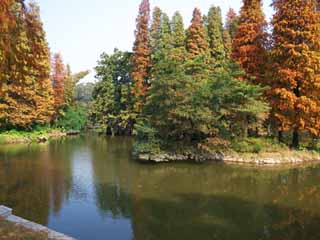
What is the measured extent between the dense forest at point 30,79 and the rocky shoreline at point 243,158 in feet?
21.5

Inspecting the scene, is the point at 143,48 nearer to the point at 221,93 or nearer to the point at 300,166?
the point at 221,93

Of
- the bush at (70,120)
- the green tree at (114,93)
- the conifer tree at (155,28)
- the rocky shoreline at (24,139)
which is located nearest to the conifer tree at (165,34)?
the conifer tree at (155,28)

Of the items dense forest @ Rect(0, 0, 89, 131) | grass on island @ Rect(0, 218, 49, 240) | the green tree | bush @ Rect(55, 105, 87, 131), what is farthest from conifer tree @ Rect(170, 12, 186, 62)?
grass on island @ Rect(0, 218, 49, 240)

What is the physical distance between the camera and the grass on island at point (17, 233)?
561 cm

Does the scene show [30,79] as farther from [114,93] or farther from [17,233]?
[17,233]

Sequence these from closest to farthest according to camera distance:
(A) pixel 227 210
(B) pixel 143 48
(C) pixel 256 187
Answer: (A) pixel 227 210 < (C) pixel 256 187 < (B) pixel 143 48

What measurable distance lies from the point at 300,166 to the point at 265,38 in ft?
25.7

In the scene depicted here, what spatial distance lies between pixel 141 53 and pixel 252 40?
13.3m

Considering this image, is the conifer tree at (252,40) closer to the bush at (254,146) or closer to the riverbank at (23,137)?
the bush at (254,146)

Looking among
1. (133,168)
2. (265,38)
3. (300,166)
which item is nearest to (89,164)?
(133,168)

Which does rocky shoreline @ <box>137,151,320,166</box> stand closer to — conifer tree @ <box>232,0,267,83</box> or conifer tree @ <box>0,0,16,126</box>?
conifer tree @ <box>232,0,267,83</box>

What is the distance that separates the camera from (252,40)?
18547 millimetres

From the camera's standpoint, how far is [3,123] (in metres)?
27.6

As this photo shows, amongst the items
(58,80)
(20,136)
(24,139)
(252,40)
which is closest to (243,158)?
(252,40)
